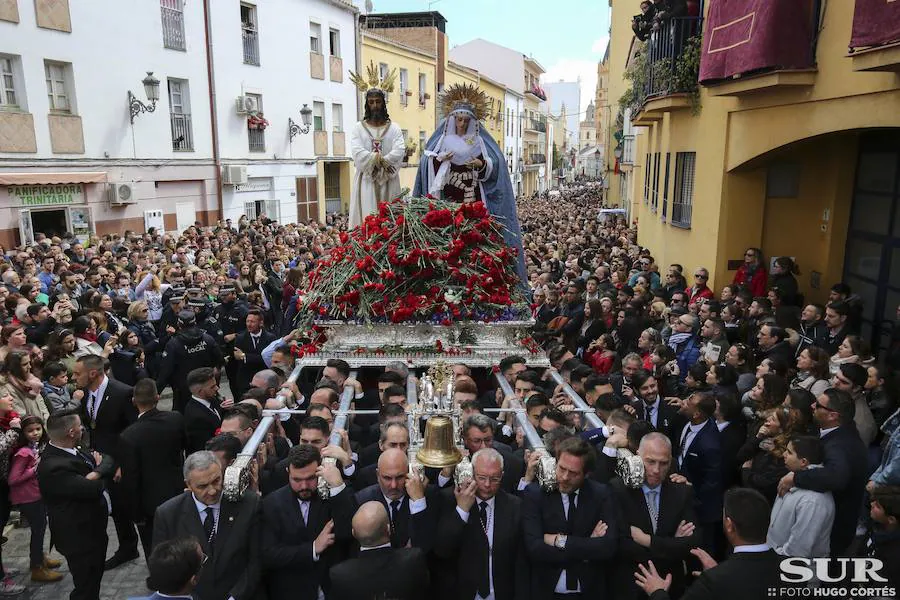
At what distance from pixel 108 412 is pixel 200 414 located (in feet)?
2.78

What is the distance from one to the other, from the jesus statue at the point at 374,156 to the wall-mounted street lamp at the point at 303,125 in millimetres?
15378

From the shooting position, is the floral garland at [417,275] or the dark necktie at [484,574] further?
the floral garland at [417,275]

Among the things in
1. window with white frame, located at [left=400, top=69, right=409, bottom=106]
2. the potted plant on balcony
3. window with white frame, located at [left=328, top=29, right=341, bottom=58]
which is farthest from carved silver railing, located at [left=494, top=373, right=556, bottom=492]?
window with white frame, located at [left=400, top=69, right=409, bottom=106]

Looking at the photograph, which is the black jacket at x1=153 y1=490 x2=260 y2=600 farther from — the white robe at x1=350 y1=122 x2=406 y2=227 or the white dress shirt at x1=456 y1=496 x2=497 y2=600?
the white robe at x1=350 y1=122 x2=406 y2=227

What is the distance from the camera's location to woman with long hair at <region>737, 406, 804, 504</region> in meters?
4.33

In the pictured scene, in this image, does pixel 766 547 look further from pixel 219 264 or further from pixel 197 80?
pixel 197 80

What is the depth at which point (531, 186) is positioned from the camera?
197 feet

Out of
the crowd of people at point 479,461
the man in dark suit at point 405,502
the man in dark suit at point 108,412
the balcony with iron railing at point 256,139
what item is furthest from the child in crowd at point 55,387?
the balcony with iron railing at point 256,139

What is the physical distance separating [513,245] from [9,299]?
18.2ft

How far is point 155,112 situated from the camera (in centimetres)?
1642

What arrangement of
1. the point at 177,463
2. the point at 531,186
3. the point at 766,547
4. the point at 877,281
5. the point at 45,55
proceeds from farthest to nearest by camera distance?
1. the point at 531,186
2. the point at 45,55
3. the point at 877,281
4. the point at 177,463
5. the point at 766,547

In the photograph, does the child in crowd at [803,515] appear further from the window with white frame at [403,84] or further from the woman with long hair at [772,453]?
the window with white frame at [403,84]

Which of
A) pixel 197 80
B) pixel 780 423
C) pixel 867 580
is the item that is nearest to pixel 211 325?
pixel 780 423

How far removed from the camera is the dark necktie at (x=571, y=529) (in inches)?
143
